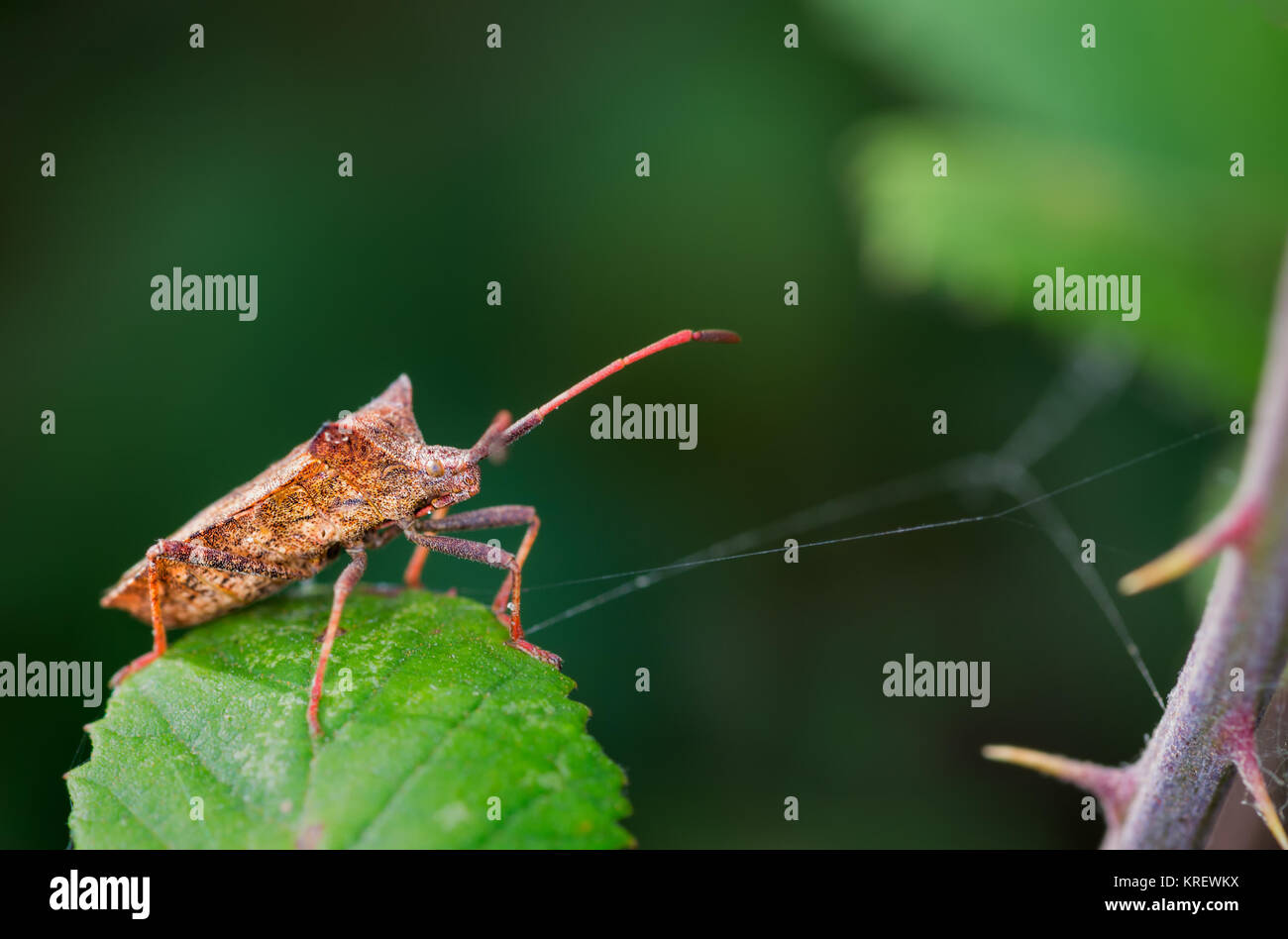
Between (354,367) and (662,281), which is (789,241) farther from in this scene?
(354,367)

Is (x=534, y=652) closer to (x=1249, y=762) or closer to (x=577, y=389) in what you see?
(x=577, y=389)

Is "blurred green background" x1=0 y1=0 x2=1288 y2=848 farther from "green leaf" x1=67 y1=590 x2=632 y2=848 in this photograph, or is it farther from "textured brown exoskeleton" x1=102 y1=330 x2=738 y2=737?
"green leaf" x1=67 y1=590 x2=632 y2=848

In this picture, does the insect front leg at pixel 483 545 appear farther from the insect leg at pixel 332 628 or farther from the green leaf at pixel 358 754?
the green leaf at pixel 358 754

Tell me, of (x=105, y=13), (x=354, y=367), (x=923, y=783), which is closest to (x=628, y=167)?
(x=354, y=367)

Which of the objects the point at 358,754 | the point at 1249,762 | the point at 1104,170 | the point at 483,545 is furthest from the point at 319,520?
the point at 1104,170

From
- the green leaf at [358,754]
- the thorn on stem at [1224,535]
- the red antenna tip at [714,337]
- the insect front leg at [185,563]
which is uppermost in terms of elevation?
the red antenna tip at [714,337]

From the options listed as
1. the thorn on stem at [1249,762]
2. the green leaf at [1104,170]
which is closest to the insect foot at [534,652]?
the thorn on stem at [1249,762]
